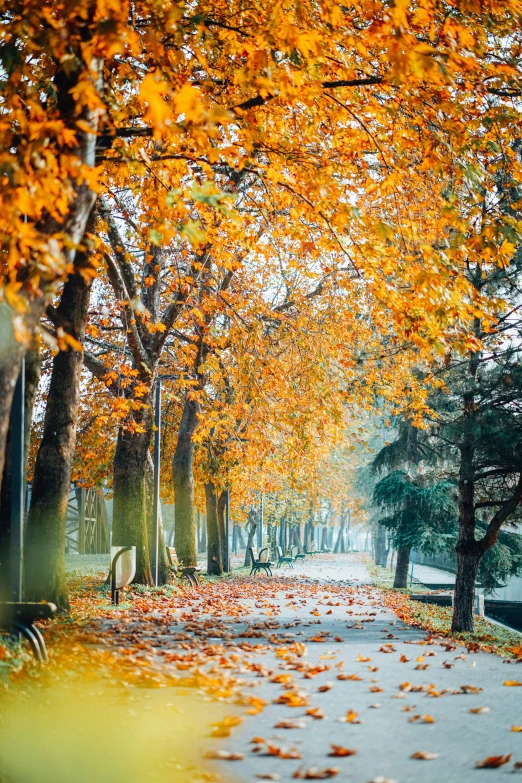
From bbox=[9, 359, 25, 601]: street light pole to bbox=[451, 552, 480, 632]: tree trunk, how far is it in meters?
8.62

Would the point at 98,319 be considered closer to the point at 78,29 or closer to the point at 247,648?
the point at 247,648

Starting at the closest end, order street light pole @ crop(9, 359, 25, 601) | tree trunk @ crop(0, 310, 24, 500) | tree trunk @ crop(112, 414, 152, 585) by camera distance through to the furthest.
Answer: tree trunk @ crop(0, 310, 24, 500) → street light pole @ crop(9, 359, 25, 601) → tree trunk @ crop(112, 414, 152, 585)

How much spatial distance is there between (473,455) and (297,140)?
6.75m

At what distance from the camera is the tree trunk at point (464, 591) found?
46.2 ft

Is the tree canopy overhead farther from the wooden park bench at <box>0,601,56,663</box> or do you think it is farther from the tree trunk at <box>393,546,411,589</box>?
the tree trunk at <box>393,546,411,589</box>

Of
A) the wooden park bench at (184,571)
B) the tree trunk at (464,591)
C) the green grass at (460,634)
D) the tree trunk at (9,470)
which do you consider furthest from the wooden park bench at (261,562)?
the tree trunk at (9,470)

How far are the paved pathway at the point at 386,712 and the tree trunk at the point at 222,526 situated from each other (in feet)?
61.5

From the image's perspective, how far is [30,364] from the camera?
1041 cm

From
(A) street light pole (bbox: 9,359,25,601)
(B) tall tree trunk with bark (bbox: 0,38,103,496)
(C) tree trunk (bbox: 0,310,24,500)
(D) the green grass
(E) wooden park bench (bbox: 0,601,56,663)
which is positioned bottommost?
(D) the green grass

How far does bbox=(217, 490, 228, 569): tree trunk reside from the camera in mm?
29953

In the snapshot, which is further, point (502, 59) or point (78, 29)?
point (502, 59)

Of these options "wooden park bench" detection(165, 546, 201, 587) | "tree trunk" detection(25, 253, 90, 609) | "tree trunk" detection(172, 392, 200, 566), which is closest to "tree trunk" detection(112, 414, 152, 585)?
"wooden park bench" detection(165, 546, 201, 587)

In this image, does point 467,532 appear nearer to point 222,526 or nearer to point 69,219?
point 69,219

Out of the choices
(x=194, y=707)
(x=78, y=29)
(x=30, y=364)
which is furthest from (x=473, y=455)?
(x=78, y=29)
